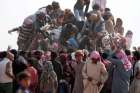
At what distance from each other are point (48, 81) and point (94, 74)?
1440 mm

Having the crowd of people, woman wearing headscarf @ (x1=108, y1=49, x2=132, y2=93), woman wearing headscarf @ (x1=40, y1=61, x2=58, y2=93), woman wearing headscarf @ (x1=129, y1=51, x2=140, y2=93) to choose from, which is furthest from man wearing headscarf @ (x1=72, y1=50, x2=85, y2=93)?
woman wearing headscarf @ (x1=129, y1=51, x2=140, y2=93)

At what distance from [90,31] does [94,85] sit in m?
Result: 4.18

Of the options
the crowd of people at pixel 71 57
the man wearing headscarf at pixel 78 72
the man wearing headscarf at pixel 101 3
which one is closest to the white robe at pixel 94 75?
the crowd of people at pixel 71 57

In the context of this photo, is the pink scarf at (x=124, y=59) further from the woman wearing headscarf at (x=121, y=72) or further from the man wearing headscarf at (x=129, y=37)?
the man wearing headscarf at (x=129, y=37)

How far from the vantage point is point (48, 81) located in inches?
821

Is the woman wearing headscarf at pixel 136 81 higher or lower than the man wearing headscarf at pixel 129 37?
lower

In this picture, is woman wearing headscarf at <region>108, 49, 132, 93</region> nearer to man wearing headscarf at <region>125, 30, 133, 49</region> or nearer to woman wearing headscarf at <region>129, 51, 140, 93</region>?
woman wearing headscarf at <region>129, 51, 140, 93</region>

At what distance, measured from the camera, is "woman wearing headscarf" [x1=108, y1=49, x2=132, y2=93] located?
2048cm

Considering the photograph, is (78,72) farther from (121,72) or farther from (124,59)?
(124,59)

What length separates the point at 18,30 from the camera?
86.0ft

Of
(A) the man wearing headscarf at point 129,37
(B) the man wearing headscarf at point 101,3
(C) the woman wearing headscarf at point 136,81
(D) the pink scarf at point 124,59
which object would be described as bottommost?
(C) the woman wearing headscarf at point 136,81

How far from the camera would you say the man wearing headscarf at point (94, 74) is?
66.4 ft

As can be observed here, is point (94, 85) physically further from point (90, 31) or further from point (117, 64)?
point (90, 31)

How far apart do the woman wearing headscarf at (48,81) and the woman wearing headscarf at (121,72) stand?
172 cm
